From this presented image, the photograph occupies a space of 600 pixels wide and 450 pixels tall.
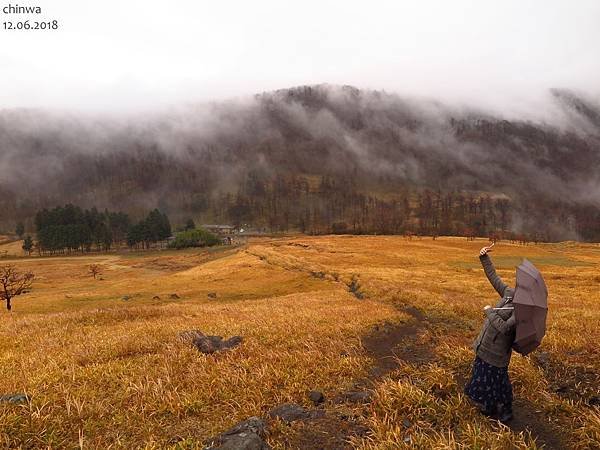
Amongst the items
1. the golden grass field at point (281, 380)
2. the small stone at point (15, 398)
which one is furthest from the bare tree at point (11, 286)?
the small stone at point (15, 398)

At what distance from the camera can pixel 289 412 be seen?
1155 centimetres

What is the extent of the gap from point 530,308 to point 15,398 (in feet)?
48.3

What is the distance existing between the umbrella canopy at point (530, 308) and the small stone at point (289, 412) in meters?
6.39

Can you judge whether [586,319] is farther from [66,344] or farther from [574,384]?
[66,344]

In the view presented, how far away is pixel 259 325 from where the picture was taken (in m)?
22.5

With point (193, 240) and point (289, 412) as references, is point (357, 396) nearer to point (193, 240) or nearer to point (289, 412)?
point (289, 412)

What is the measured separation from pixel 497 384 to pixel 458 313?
62.0 feet

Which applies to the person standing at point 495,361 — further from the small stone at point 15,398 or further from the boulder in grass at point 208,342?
the small stone at point 15,398

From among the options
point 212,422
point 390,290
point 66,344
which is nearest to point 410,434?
point 212,422

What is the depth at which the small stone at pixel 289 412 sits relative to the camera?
11267 millimetres

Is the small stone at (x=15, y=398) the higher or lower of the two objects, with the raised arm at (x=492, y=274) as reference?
lower

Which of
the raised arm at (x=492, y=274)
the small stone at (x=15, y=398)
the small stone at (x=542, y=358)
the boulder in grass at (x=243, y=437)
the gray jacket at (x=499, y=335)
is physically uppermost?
the raised arm at (x=492, y=274)

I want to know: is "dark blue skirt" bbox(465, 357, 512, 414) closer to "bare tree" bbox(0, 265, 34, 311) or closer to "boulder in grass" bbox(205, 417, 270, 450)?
"boulder in grass" bbox(205, 417, 270, 450)

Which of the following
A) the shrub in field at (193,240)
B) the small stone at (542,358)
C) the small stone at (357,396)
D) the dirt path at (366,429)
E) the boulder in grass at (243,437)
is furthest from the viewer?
the shrub in field at (193,240)
